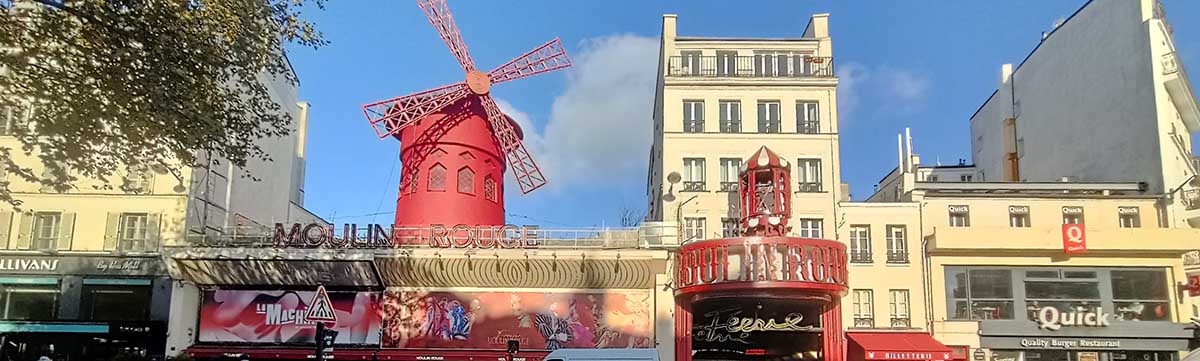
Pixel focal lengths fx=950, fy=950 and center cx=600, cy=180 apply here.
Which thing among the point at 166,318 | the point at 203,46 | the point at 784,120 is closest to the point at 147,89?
the point at 203,46

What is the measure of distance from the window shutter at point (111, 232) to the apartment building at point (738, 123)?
41.3 feet

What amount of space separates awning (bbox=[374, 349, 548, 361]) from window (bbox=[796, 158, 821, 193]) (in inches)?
283

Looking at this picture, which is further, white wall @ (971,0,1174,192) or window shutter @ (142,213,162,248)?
white wall @ (971,0,1174,192)

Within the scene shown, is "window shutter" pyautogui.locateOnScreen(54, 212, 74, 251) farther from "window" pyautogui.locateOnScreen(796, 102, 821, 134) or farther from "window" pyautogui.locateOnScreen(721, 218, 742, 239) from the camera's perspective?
"window" pyautogui.locateOnScreen(796, 102, 821, 134)

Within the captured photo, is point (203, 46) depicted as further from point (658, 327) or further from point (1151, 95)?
point (1151, 95)

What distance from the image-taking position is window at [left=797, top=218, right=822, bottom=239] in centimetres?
2209

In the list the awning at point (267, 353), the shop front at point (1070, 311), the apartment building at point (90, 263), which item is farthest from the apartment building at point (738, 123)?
the apartment building at point (90, 263)

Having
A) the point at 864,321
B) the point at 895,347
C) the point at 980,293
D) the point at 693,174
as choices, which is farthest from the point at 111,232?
the point at 980,293

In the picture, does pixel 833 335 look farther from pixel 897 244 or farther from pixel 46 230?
pixel 46 230

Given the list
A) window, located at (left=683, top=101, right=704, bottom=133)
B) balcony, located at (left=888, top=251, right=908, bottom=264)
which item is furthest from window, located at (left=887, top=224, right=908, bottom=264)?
window, located at (left=683, top=101, right=704, bottom=133)

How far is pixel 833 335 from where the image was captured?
21.1 m

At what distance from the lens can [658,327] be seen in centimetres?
2125

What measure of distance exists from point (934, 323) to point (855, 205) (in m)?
3.15

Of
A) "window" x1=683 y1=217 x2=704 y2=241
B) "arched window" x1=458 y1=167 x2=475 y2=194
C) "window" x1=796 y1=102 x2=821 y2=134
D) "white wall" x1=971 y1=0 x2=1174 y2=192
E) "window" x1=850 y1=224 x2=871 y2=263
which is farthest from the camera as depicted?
"arched window" x1=458 y1=167 x2=475 y2=194
